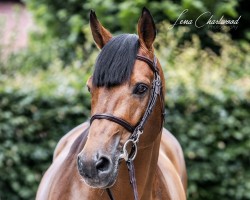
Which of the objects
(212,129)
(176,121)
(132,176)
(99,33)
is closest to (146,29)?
(99,33)

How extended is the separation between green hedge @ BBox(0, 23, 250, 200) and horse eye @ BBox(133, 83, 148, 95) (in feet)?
11.5

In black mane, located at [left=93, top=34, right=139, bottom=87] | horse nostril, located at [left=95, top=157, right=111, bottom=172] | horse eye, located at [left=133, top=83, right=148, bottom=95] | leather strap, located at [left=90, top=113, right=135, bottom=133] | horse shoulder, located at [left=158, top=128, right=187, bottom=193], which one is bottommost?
horse shoulder, located at [left=158, top=128, right=187, bottom=193]

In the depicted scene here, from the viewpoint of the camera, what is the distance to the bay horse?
2.81 m

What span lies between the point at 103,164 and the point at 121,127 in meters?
0.22

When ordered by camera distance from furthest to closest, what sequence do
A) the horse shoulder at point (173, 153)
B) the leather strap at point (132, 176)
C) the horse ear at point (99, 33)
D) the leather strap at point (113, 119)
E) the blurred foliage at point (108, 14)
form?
1. the blurred foliage at point (108, 14)
2. the horse shoulder at point (173, 153)
3. the horse ear at point (99, 33)
4. the leather strap at point (132, 176)
5. the leather strap at point (113, 119)

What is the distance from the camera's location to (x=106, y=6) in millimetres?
8820

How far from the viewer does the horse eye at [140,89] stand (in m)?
2.98

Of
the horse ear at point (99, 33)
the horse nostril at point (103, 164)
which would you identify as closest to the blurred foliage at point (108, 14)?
the horse ear at point (99, 33)

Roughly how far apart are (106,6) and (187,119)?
8.96ft

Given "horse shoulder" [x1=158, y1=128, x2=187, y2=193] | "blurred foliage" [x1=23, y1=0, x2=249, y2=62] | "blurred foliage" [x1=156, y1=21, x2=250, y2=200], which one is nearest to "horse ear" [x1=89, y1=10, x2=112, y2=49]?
"horse shoulder" [x1=158, y1=128, x2=187, y2=193]

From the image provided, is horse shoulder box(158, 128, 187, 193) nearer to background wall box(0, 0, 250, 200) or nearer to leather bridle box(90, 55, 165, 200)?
background wall box(0, 0, 250, 200)

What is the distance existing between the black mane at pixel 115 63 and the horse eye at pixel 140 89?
74 mm

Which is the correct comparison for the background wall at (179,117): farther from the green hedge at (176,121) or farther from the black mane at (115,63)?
the black mane at (115,63)

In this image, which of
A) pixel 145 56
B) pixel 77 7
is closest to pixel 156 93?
pixel 145 56
